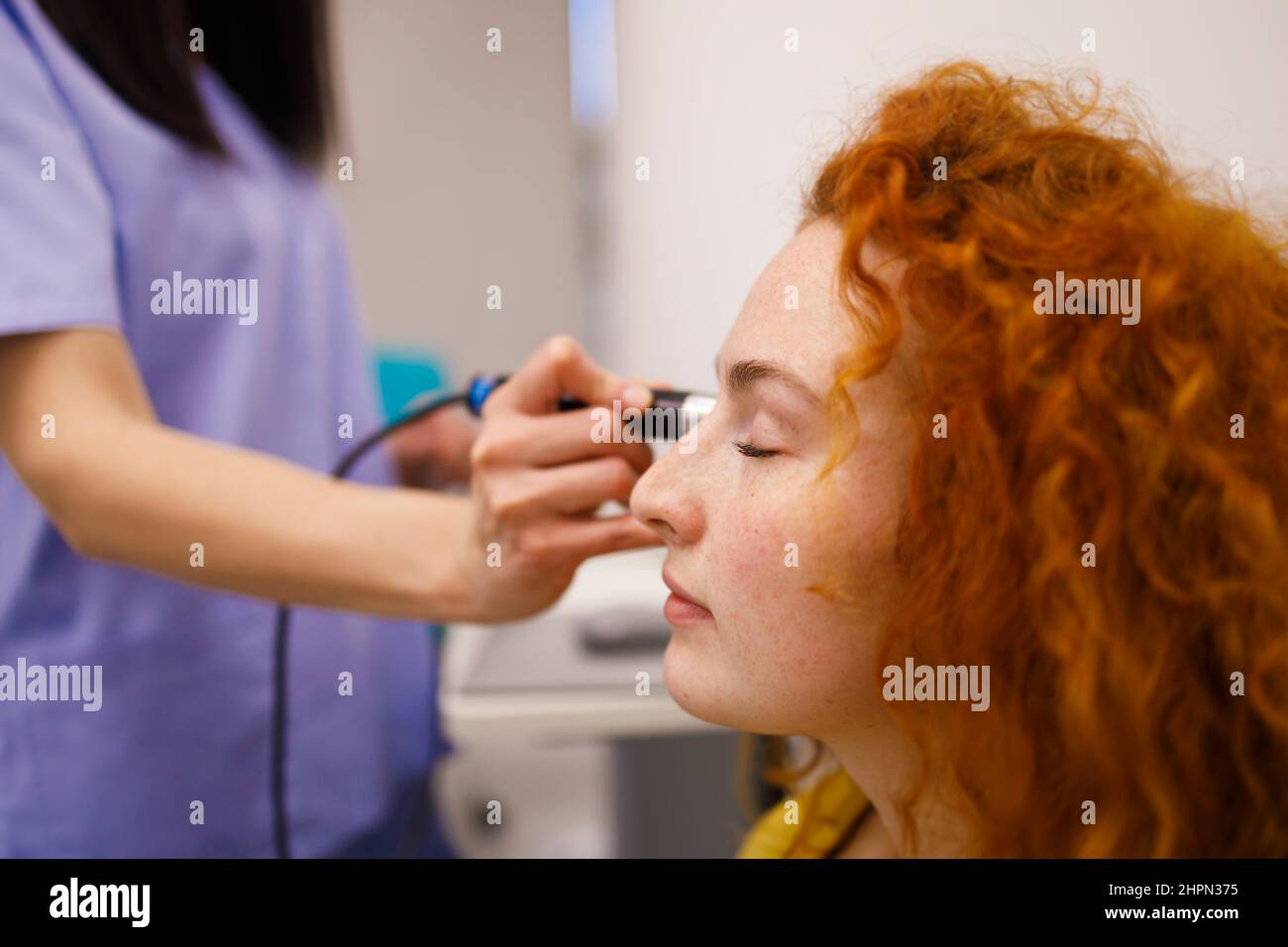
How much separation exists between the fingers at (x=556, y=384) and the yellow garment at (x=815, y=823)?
33cm

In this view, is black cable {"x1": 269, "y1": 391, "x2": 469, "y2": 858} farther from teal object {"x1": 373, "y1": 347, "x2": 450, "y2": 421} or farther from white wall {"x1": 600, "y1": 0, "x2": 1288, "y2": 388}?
teal object {"x1": 373, "y1": 347, "x2": 450, "y2": 421}

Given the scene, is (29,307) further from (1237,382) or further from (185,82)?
(1237,382)

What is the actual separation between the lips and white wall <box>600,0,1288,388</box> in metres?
0.30

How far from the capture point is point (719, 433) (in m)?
0.54

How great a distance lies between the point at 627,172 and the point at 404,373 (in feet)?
1.34

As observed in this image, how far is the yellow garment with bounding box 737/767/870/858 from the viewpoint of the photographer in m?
0.67

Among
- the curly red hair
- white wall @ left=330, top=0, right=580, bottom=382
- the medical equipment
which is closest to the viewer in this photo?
the curly red hair
